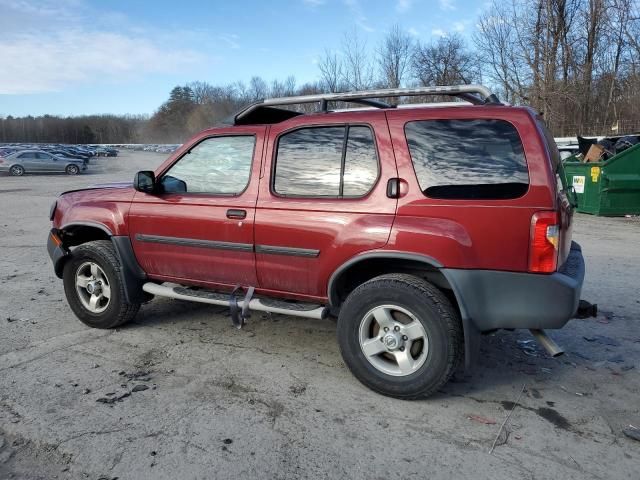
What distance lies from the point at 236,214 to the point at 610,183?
10.9m

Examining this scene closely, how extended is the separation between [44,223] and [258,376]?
10.2 m

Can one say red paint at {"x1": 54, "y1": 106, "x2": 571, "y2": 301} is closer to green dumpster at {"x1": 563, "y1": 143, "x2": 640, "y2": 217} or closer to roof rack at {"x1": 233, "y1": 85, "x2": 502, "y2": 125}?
roof rack at {"x1": 233, "y1": 85, "x2": 502, "y2": 125}

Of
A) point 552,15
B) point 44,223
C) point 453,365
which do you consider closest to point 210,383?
point 453,365

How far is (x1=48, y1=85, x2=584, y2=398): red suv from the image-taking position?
318 centimetres

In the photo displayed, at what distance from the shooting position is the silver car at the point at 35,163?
3334 centimetres

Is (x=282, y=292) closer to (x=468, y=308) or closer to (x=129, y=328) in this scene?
(x=468, y=308)

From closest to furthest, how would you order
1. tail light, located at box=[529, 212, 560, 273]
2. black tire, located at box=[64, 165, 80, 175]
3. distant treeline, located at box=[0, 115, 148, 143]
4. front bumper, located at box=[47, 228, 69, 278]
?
tail light, located at box=[529, 212, 560, 273] → front bumper, located at box=[47, 228, 69, 278] → black tire, located at box=[64, 165, 80, 175] → distant treeline, located at box=[0, 115, 148, 143]

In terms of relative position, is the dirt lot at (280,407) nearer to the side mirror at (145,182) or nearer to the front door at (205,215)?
the front door at (205,215)

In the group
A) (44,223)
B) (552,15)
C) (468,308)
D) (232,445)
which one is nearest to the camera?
(232,445)

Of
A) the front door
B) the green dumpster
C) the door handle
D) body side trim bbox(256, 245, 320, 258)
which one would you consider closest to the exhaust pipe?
body side trim bbox(256, 245, 320, 258)

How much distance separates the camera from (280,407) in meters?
3.39

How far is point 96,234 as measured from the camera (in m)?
4.98

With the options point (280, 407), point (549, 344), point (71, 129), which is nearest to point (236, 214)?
point (280, 407)

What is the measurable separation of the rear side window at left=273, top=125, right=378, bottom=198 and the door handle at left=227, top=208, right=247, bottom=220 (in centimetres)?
A: 31
